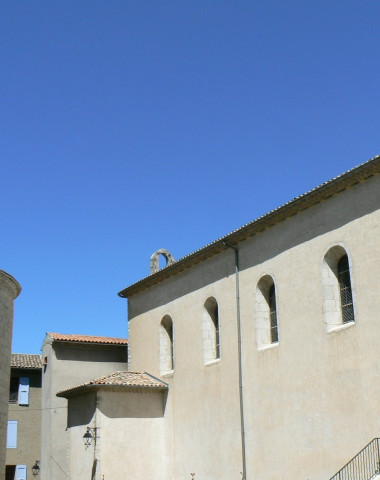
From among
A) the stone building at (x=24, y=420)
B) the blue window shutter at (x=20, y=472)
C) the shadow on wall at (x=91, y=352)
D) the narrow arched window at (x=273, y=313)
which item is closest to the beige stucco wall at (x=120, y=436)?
the shadow on wall at (x=91, y=352)

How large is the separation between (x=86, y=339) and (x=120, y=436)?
25.0 ft

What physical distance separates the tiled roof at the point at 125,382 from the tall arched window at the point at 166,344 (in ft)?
2.08

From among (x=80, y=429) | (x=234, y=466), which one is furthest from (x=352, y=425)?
(x=80, y=429)

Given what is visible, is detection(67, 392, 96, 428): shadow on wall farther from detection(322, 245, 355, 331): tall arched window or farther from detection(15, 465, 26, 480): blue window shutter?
detection(15, 465, 26, 480): blue window shutter

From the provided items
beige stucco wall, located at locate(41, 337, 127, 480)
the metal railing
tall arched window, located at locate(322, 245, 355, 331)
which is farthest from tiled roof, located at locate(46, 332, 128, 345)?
the metal railing

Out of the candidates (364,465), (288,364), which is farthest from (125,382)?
(364,465)

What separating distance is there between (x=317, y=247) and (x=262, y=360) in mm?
3983

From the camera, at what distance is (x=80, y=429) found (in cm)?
2516

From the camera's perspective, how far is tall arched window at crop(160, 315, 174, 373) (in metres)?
26.4

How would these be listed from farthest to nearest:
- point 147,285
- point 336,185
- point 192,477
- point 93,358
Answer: point 93,358 < point 147,285 < point 192,477 < point 336,185

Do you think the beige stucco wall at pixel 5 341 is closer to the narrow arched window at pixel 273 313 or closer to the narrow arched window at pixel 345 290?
the narrow arched window at pixel 273 313

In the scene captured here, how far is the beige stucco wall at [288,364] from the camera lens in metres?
17.2

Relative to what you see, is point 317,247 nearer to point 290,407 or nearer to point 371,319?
point 371,319

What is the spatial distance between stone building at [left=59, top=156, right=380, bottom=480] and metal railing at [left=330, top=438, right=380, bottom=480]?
0.14 meters
